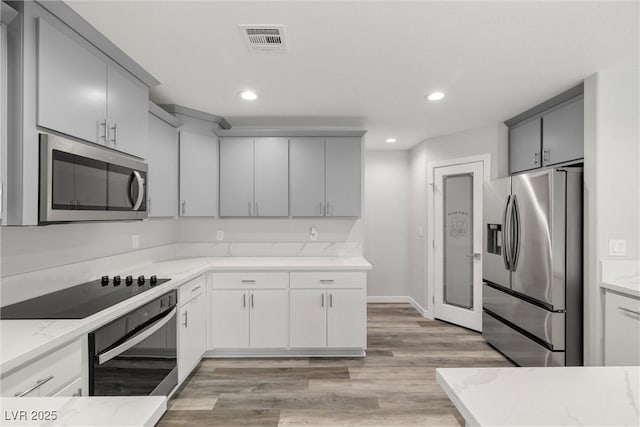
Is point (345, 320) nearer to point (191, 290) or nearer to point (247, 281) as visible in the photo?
point (247, 281)

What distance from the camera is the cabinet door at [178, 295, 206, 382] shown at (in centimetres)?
254

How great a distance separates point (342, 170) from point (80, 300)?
2.58m

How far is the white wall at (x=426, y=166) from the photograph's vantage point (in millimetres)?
3721

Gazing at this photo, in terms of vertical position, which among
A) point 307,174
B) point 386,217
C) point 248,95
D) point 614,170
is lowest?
point 386,217

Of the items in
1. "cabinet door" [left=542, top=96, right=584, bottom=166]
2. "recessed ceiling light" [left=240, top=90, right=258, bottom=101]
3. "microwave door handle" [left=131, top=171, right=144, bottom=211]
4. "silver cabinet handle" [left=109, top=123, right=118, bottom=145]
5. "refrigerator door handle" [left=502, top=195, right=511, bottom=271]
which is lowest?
"refrigerator door handle" [left=502, top=195, right=511, bottom=271]

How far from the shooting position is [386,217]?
5.18 metres

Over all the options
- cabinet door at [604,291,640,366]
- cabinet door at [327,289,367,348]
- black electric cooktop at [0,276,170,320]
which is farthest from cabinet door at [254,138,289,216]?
cabinet door at [604,291,640,366]

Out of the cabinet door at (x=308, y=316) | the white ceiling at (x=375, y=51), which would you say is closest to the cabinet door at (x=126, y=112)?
the white ceiling at (x=375, y=51)

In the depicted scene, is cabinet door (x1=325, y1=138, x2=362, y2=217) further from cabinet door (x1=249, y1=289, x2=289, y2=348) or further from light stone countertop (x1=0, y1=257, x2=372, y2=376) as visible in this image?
cabinet door (x1=249, y1=289, x2=289, y2=348)

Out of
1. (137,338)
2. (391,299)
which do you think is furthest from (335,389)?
(391,299)

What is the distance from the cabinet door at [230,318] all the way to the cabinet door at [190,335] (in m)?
0.14

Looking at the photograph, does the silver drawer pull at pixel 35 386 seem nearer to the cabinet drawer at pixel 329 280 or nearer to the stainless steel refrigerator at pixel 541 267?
the cabinet drawer at pixel 329 280

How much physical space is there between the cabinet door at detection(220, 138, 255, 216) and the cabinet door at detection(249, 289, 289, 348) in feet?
3.17

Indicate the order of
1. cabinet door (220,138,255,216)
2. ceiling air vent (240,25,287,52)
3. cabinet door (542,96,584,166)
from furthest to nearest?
cabinet door (220,138,255,216) < cabinet door (542,96,584,166) < ceiling air vent (240,25,287,52)
